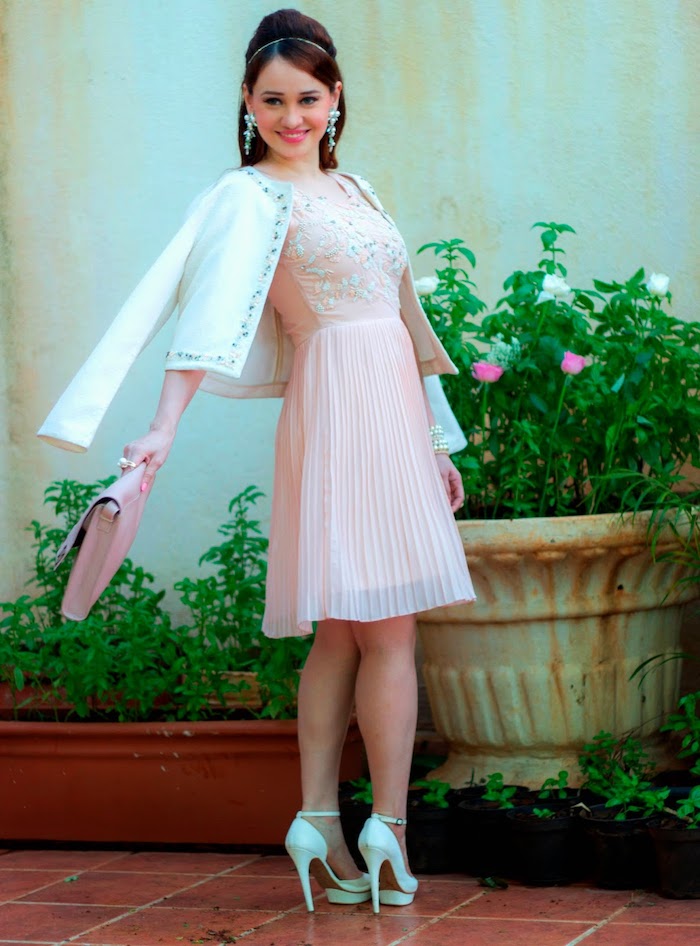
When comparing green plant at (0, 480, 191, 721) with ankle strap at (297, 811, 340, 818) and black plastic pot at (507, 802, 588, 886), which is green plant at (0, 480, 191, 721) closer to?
ankle strap at (297, 811, 340, 818)

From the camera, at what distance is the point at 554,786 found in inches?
105

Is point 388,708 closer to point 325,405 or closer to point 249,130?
point 325,405

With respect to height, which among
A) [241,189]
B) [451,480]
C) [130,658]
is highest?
[241,189]

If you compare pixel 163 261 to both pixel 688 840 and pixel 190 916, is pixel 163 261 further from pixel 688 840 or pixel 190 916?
pixel 688 840

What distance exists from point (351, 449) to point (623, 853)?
2.94 feet

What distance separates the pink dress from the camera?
228cm

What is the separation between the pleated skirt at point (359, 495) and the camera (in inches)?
89.5

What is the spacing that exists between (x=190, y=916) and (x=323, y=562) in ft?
2.36

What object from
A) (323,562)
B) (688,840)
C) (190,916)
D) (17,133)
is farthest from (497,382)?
(17,133)

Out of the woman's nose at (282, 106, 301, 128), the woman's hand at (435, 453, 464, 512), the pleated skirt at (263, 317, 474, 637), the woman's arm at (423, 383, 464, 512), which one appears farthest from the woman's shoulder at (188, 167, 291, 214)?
the woman's hand at (435, 453, 464, 512)

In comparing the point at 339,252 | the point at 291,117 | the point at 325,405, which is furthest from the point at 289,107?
the point at 325,405

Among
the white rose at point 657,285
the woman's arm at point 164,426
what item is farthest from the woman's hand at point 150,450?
the white rose at point 657,285

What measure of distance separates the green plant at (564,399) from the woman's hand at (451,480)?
18 cm

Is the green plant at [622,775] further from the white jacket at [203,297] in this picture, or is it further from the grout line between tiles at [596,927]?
the white jacket at [203,297]
